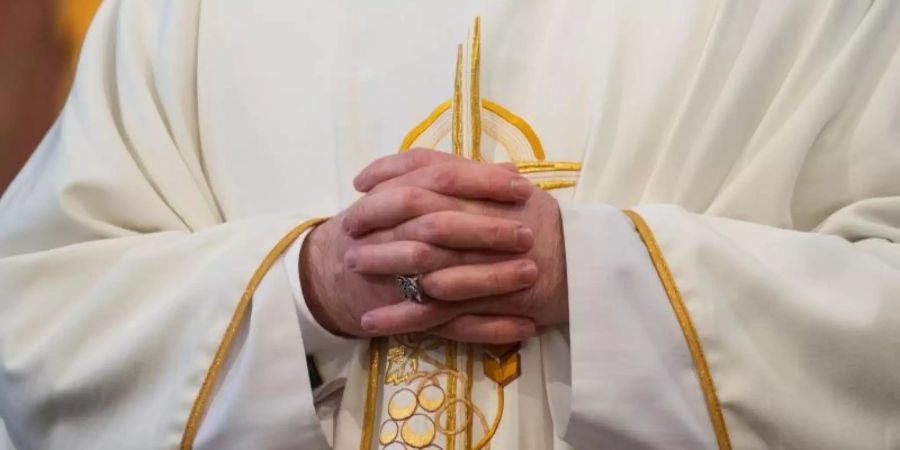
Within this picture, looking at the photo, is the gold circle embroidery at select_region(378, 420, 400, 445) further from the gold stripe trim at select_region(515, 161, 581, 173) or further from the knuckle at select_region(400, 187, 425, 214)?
the gold stripe trim at select_region(515, 161, 581, 173)

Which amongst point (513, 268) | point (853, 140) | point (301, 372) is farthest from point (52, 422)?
point (853, 140)

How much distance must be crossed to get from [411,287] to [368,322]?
65 millimetres

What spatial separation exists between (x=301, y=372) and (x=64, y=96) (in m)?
1.60

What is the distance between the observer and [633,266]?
1023 millimetres

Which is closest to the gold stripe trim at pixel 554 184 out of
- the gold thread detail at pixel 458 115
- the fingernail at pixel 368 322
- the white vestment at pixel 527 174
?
the white vestment at pixel 527 174

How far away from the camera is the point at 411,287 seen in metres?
1.01

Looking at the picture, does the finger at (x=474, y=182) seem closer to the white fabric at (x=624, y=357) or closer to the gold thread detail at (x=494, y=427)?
the white fabric at (x=624, y=357)

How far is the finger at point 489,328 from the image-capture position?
1026 mm

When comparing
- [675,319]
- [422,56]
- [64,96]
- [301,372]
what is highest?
[422,56]

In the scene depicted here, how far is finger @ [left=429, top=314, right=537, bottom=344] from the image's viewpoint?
1026mm

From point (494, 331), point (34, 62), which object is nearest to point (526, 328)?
point (494, 331)

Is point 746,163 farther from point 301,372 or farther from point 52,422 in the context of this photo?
point 52,422

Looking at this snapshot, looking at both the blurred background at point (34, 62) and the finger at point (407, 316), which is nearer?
the finger at point (407, 316)

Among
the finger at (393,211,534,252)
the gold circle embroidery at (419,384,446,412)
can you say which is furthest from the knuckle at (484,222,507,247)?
the gold circle embroidery at (419,384,446,412)
